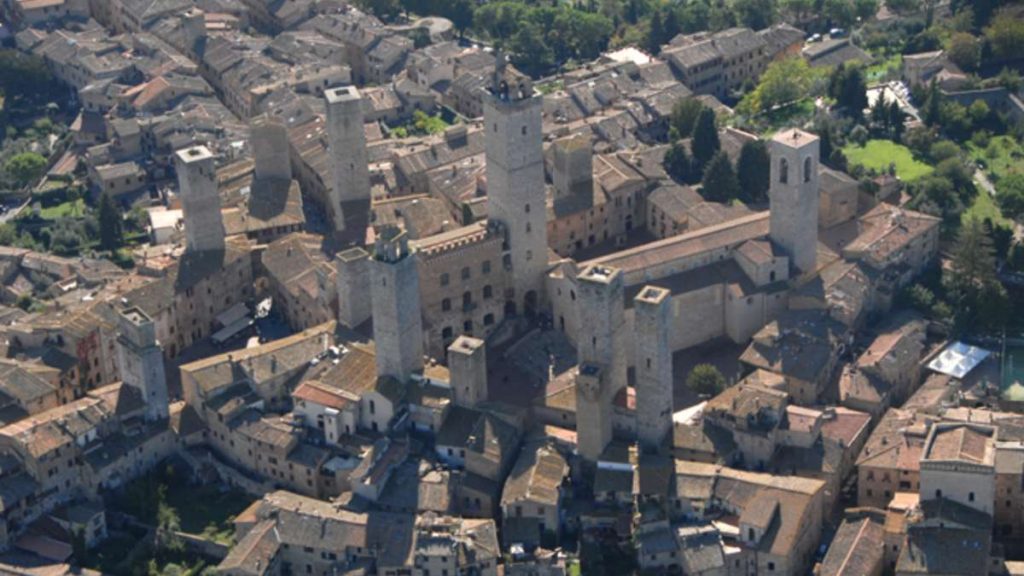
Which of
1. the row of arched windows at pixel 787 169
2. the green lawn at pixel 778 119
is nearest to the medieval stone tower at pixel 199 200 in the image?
the row of arched windows at pixel 787 169

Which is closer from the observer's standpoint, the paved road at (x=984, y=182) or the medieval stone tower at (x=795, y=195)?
the medieval stone tower at (x=795, y=195)

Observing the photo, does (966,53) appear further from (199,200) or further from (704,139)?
(199,200)

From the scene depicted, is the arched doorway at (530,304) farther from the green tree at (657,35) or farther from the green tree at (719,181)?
the green tree at (657,35)

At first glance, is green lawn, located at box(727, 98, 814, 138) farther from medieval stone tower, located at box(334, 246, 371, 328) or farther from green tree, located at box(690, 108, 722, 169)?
medieval stone tower, located at box(334, 246, 371, 328)

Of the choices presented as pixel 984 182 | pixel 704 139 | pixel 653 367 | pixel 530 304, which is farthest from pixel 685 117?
pixel 653 367

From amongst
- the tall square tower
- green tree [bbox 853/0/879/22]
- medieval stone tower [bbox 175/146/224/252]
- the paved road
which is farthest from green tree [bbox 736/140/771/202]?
green tree [bbox 853/0/879/22]

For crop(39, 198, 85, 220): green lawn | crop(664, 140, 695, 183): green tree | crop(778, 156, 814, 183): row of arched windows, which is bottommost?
crop(39, 198, 85, 220): green lawn

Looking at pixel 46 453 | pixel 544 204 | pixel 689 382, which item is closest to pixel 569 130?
pixel 544 204
